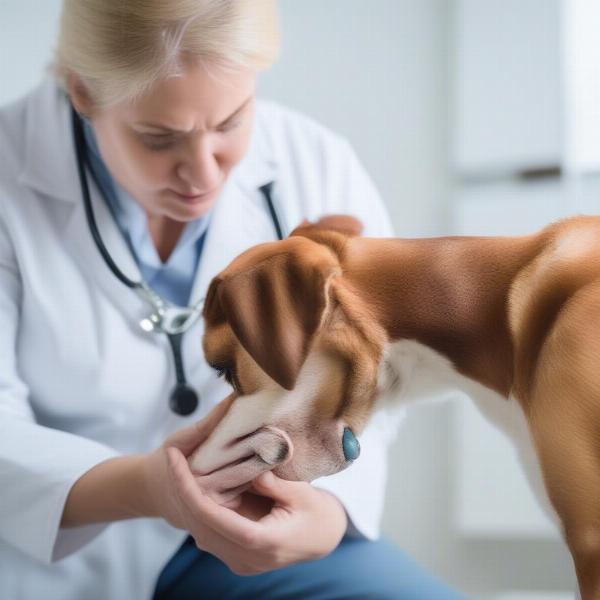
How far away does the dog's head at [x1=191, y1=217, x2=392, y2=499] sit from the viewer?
0.61m

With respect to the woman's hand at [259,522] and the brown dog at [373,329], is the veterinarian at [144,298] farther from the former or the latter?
the brown dog at [373,329]

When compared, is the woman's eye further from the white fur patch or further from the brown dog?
the white fur patch

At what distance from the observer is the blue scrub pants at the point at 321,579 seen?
0.93 metres

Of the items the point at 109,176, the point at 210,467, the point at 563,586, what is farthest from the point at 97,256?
the point at 563,586

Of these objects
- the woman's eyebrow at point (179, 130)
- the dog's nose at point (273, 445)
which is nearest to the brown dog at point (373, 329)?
the dog's nose at point (273, 445)

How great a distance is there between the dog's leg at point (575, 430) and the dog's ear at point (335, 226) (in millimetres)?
213

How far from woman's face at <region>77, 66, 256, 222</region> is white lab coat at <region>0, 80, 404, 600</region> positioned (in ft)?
0.15

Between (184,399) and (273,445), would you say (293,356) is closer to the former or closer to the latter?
(273,445)

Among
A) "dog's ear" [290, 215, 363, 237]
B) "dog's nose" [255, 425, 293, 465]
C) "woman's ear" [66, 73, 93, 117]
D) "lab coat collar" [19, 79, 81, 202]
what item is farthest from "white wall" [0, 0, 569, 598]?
"dog's nose" [255, 425, 293, 465]

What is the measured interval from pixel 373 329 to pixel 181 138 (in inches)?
12.6

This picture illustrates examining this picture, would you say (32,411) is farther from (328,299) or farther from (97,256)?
(328,299)

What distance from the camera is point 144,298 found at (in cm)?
88

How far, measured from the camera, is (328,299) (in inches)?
24.4

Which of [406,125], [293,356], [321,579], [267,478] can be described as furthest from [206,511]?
[406,125]
